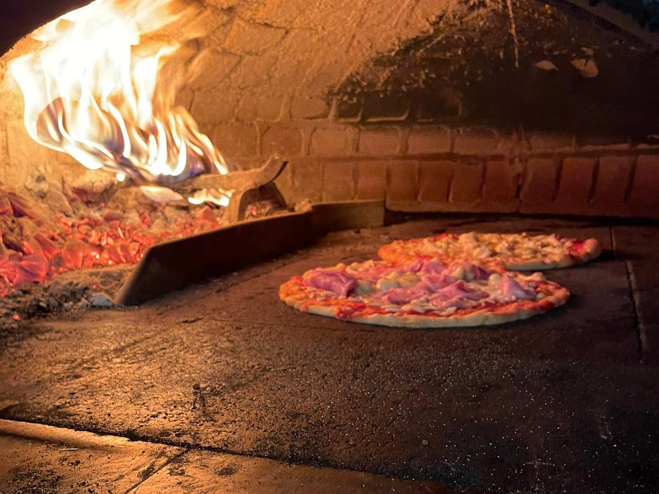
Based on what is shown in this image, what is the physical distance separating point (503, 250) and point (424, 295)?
1162 mm

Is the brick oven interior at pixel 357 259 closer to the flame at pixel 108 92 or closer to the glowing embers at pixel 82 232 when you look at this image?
the glowing embers at pixel 82 232

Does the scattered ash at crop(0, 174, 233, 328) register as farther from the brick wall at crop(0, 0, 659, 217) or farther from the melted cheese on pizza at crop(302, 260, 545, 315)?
the melted cheese on pizza at crop(302, 260, 545, 315)

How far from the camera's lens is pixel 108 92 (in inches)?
186

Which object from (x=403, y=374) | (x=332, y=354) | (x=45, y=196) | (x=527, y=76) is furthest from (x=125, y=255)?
(x=527, y=76)

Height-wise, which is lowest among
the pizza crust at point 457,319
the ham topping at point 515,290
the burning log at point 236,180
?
the pizza crust at point 457,319

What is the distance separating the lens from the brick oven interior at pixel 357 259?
5.27 ft

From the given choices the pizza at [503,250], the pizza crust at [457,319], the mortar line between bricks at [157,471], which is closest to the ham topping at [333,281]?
the pizza crust at [457,319]

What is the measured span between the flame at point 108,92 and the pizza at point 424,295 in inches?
78.6

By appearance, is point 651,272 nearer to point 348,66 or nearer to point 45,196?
point 348,66

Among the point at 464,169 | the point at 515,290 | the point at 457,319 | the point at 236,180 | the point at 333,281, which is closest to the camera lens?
the point at 457,319

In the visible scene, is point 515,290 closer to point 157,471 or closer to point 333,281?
point 333,281

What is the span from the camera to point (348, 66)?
18.8ft

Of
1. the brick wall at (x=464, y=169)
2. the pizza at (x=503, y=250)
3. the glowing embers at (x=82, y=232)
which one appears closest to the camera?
the glowing embers at (x=82, y=232)

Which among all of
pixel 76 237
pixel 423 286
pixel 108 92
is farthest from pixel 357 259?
pixel 108 92
